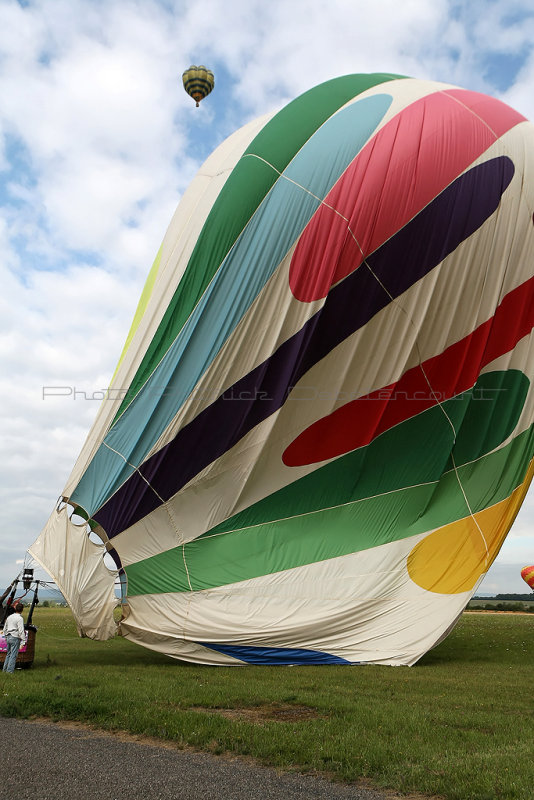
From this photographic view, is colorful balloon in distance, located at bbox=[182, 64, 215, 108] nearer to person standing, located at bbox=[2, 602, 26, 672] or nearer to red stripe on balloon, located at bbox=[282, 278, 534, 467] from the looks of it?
red stripe on balloon, located at bbox=[282, 278, 534, 467]

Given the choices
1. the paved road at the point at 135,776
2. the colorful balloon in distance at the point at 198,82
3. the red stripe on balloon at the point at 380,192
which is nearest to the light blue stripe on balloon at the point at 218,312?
the red stripe on balloon at the point at 380,192

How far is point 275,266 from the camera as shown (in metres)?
12.2

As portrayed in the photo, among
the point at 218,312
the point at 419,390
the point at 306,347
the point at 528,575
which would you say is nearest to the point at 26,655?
the point at 218,312

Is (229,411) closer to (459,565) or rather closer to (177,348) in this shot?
(177,348)

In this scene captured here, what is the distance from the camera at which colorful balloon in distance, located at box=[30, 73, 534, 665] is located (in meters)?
11.7

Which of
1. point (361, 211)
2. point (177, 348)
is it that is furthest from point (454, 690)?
point (361, 211)

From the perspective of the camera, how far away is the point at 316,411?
490 inches

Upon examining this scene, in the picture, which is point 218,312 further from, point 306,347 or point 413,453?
point 413,453

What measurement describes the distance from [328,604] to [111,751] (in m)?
6.67

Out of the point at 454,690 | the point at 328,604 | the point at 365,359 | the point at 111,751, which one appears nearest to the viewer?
the point at 111,751

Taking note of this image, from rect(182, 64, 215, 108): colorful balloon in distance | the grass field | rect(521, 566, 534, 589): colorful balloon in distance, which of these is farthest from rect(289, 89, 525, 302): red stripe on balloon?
rect(521, 566, 534, 589): colorful balloon in distance

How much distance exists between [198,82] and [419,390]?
14.1m

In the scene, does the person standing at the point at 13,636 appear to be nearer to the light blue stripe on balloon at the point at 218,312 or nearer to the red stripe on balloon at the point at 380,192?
the light blue stripe on balloon at the point at 218,312

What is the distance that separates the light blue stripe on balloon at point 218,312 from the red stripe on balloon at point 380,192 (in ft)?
1.04
